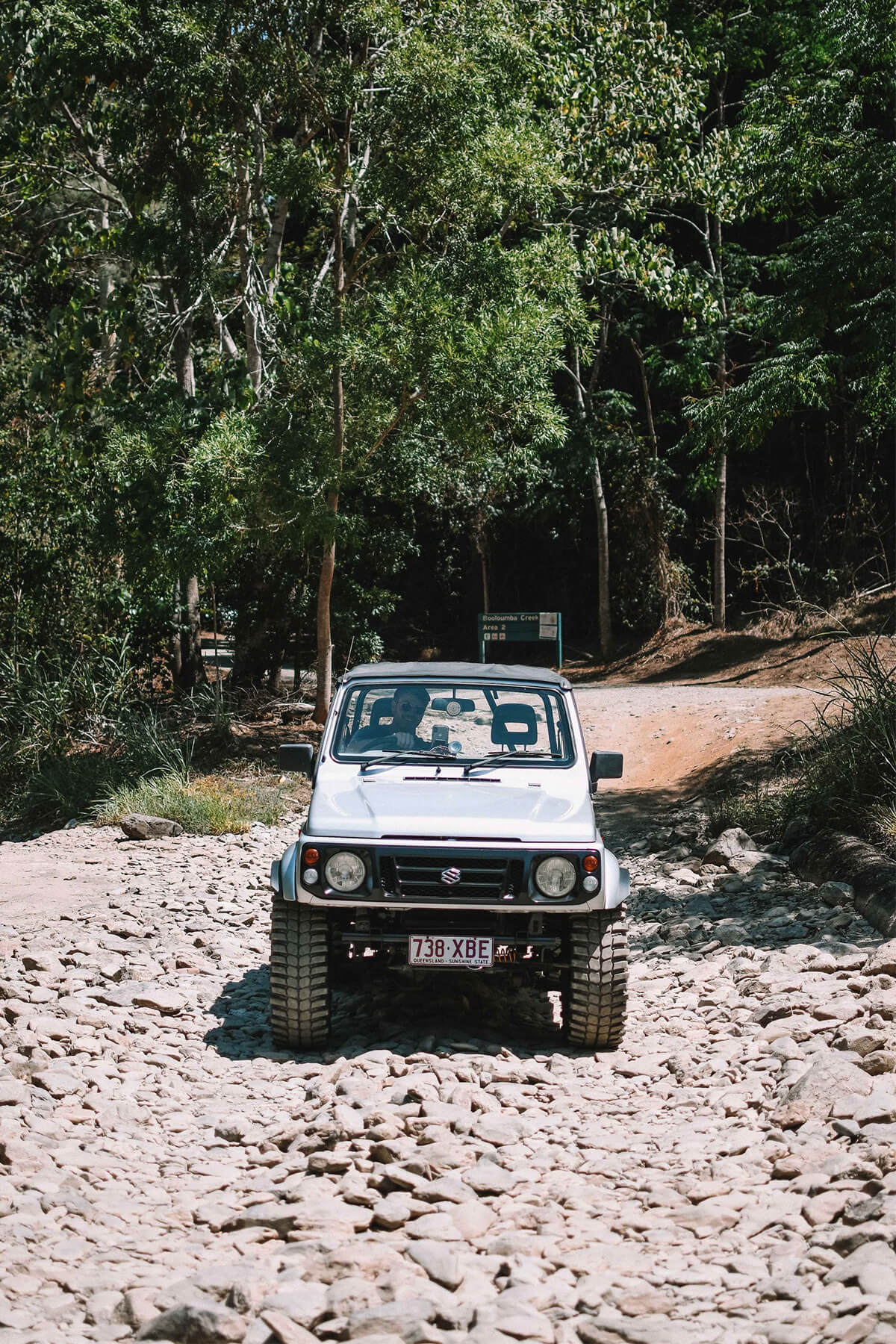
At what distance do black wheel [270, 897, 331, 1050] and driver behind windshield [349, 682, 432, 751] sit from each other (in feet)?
3.74

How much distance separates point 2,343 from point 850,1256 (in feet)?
77.8

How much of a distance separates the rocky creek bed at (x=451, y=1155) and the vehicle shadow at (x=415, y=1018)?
0.09 ft

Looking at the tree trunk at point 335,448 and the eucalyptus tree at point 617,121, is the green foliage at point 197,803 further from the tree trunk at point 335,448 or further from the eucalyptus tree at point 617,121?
the eucalyptus tree at point 617,121

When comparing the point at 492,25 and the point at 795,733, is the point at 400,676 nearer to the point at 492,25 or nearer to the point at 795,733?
the point at 795,733

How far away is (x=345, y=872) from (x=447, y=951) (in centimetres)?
57

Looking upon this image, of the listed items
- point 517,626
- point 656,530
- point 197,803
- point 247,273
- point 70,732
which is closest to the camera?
point 197,803

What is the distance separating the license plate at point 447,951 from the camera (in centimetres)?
602

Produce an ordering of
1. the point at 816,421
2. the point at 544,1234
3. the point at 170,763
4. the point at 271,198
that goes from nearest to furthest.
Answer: the point at 544,1234, the point at 170,763, the point at 271,198, the point at 816,421

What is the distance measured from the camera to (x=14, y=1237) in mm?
4410

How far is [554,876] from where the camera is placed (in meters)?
6.09

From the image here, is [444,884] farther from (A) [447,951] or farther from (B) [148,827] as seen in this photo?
(B) [148,827]

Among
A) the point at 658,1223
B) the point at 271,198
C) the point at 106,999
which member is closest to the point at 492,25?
the point at 271,198

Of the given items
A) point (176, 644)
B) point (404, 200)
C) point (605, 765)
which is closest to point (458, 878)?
point (605, 765)

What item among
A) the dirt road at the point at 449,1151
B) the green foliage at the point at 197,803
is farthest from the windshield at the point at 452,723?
the green foliage at the point at 197,803
